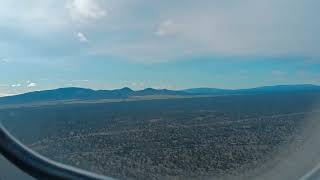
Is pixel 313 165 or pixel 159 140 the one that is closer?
pixel 313 165

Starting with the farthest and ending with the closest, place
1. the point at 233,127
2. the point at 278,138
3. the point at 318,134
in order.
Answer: the point at 233,127 < the point at 278,138 < the point at 318,134

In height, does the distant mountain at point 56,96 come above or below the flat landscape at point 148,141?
above

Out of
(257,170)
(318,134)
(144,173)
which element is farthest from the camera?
(144,173)

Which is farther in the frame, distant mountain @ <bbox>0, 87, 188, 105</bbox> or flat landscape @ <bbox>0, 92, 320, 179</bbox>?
flat landscape @ <bbox>0, 92, 320, 179</bbox>

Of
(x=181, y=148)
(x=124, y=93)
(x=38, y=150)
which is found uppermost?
(x=124, y=93)

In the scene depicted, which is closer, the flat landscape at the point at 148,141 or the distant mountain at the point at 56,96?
the distant mountain at the point at 56,96

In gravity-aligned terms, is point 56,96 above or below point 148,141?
above

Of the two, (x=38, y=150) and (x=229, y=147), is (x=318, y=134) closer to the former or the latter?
(x=38, y=150)

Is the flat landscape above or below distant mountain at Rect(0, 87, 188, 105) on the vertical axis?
below

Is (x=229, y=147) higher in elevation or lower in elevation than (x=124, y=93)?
lower

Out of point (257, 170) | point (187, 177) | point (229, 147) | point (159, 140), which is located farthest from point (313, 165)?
point (159, 140)

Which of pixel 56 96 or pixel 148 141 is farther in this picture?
pixel 148 141
